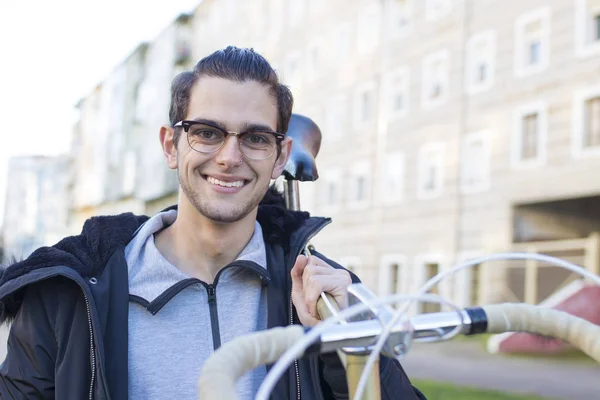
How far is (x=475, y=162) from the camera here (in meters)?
17.3

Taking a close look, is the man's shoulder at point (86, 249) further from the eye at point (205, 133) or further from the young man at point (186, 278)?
the eye at point (205, 133)

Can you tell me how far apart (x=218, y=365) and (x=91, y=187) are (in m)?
51.2

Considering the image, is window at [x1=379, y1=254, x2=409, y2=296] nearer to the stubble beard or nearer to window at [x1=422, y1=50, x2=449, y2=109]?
window at [x1=422, y1=50, x2=449, y2=109]

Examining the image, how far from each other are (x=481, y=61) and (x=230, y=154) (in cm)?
1580

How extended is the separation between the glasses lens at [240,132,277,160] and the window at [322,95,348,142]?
20024 mm

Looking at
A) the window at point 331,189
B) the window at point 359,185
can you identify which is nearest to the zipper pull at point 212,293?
the window at point 359,185

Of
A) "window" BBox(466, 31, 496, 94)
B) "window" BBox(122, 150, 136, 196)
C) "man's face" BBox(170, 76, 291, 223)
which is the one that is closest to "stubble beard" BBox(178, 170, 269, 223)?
"man's face" BBox(170, 76, 291, 223)

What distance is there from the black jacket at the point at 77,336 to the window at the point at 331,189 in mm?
20304

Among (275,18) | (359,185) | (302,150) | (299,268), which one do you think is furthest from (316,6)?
(299,268)

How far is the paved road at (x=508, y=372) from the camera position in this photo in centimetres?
981

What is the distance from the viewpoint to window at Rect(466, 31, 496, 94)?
55.2 feet

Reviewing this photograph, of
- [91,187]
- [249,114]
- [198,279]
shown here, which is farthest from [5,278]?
[91,187]

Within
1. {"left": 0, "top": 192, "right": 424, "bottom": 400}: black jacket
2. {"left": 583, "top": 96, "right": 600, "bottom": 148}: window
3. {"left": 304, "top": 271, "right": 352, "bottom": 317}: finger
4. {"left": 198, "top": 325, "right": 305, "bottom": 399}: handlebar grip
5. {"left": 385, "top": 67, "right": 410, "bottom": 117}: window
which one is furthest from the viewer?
{"left": 385, "top": 67, "right": 410, "bottom": 117}: window

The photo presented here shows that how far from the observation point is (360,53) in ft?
70.9
